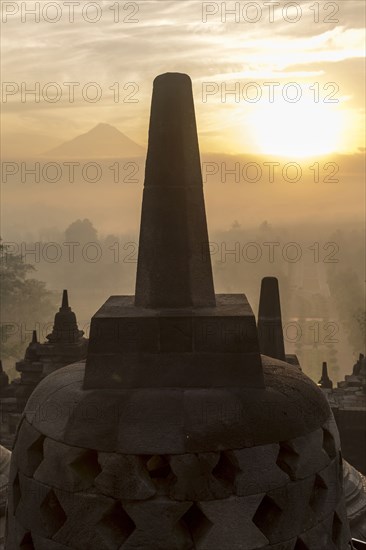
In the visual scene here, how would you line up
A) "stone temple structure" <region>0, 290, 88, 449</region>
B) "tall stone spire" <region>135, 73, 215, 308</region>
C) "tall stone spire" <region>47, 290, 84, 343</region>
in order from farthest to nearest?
"tall stone spire" <region>47, 290, 84, 343</region>
"stone temple structure" <region>0, 290, 88, 449</region>
"tall stone spire" <region>135, 73, 215, 308</region>

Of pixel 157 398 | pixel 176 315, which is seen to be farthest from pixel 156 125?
pixel 157 398

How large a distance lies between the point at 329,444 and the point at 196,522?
1377 millimetres

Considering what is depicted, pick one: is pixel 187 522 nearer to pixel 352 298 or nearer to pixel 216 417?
pixel 216 417

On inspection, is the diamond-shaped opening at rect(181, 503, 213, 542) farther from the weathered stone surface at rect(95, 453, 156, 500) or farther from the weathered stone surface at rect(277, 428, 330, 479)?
the weathered stone surface at rect(277, 428, 330, 479)

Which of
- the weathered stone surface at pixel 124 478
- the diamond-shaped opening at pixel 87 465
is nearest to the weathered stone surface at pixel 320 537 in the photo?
the weathered stone surface at pixel 124 478

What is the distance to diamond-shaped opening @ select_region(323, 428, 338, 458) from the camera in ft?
14.8

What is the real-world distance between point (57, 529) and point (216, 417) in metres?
1.54

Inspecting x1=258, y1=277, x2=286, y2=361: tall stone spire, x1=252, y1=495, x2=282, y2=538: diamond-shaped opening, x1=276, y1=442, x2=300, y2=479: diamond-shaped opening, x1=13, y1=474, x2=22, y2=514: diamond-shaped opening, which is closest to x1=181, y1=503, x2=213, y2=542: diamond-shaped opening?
x1=252, y1=495, x2=282, y2=538: diamond-shaped opening

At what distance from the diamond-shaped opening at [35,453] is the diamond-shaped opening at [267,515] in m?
1.83

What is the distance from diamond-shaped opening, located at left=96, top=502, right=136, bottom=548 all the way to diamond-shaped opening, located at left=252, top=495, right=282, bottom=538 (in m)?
0.96

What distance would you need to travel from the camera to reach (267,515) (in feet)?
13.3

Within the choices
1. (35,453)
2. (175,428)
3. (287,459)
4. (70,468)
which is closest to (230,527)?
(287,459)

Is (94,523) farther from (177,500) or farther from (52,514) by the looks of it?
(177,500)

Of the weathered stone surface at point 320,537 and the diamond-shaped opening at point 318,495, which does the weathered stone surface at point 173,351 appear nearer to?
the diamond-shaped opening at point 318,495
